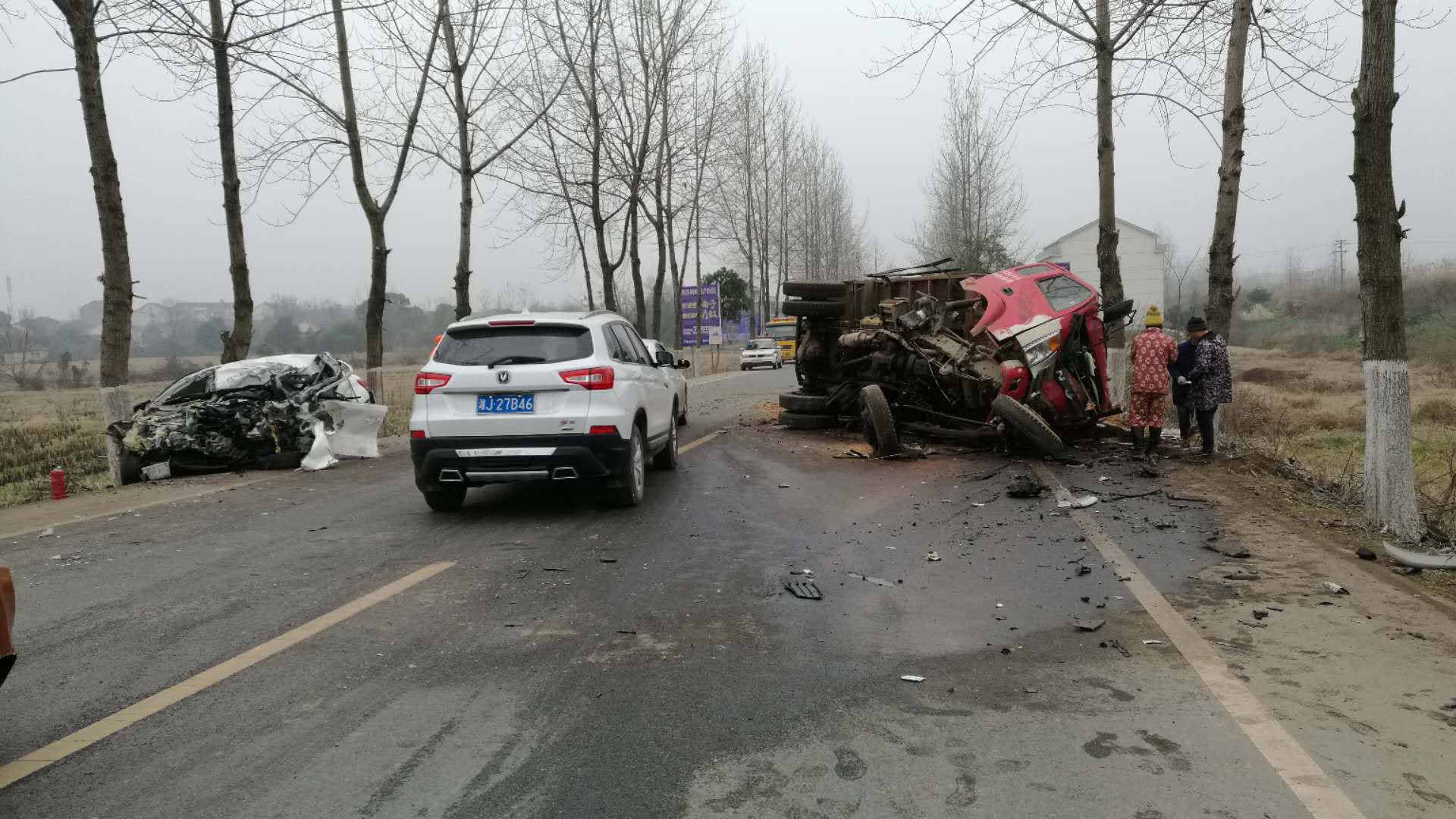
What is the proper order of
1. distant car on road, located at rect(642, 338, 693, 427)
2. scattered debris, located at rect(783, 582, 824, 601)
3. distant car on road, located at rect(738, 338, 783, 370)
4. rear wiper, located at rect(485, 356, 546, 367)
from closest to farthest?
1. scattered debris, located at rect(783, 582, 824, 601)
2. rear wiper, located at rect(485, 356, 546, 367)
3. distant car on road, located at rect(642, 338, 693, 427)
4. distant car on road, located at rect(738, 338, 783, 370)

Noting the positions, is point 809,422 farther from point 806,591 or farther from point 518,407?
point 806,591

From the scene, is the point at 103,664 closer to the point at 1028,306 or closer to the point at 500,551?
the point at 500,551

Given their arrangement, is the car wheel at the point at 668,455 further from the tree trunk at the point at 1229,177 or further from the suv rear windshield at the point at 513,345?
the tree trunk at the point at 1229,177

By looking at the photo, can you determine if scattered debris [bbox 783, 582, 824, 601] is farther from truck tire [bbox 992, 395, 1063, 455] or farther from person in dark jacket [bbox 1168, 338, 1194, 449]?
person in dark jacket [bbox 1168, 338, 1194, 449]

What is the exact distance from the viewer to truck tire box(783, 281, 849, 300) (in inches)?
543

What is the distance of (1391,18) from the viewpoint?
671 centimetres

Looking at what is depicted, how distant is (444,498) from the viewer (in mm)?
8102

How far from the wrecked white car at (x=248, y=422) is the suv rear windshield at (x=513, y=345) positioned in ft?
16.9

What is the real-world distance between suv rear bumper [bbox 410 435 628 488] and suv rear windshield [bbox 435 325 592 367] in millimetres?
654

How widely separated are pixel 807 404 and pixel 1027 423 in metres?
4.52

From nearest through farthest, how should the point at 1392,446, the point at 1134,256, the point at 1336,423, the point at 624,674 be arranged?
the point at 624,674 < the point at 1392,446 < the point at 1336,423 < the point at 1134,256

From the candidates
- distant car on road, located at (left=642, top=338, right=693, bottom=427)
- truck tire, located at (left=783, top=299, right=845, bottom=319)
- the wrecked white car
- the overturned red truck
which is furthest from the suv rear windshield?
truck tire, located at (left=783, top=299, right=845, bottom=319)

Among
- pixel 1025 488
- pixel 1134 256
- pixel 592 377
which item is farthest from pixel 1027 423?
pixel 1134 256

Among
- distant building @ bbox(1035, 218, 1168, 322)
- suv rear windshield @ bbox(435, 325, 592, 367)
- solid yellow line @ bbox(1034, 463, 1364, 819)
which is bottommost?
solid yellow line @ bbox(1034, 463, 1364, 819)
